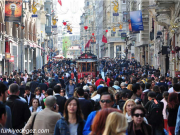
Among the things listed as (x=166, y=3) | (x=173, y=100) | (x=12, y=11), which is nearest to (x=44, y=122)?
(x=173, y=100)

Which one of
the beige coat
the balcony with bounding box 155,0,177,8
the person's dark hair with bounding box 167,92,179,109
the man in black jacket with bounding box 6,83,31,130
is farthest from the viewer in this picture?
the balcony with bounding box 155,0,177,8

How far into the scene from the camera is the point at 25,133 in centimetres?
671

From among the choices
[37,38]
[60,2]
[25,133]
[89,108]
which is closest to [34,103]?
[89,108]

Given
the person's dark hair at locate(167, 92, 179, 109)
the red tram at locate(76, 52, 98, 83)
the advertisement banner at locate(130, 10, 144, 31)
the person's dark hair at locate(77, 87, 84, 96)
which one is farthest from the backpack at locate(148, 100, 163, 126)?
the advertisement banner at locate(130, 10, 144, 31)

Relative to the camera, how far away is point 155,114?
862cm

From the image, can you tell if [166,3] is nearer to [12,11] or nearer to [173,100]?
[12,11]

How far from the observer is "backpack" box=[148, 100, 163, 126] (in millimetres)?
8531

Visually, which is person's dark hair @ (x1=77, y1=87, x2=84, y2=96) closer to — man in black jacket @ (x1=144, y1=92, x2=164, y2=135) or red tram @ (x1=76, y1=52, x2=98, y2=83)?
man in black jacket @ (x1=144, y1=92, x2=164, y2=135)

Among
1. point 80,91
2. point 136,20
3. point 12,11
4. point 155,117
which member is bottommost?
point 155,117

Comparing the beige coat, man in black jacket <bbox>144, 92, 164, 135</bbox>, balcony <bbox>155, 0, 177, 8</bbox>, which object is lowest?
man in black jacket <bbox>144, 92, 164, 135</bbox>

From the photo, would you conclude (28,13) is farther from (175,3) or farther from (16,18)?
(175,3)

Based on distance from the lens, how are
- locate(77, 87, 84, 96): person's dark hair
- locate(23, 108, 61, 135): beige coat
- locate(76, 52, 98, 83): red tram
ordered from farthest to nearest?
locate(76, 52, 98, 83): red tram → locate(77, 87, 84, 96): person's dark hair → locate(23, 108, 61, 135): beige coat

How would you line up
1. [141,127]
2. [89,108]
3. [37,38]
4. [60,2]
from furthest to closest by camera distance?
[37,38] → [60,2] → [89,108] → [141,127]

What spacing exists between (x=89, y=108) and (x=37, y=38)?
54.9 metres
